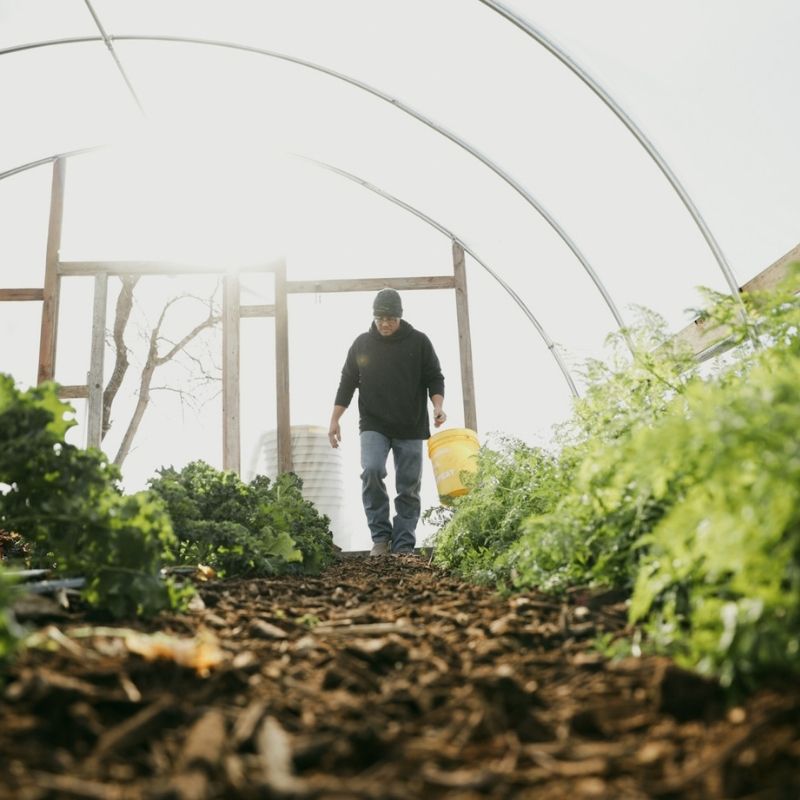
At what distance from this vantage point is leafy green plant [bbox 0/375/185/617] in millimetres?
2820

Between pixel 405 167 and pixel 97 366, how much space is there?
14.5 ft

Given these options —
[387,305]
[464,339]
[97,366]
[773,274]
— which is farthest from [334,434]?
[773,274]

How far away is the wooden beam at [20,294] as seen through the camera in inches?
381

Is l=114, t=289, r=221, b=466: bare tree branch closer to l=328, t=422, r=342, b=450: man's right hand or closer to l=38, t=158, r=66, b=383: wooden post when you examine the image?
l=38, t=158, r=66, b=383: wooden post

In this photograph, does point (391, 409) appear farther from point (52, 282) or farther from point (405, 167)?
point (52, 282)

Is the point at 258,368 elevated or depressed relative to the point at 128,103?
depressed

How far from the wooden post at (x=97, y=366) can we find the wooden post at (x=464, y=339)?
4398mm

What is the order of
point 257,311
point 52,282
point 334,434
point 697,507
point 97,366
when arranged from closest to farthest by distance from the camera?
point 697,507 → point 334,434 → point 97,366 → point 52,282 → point 257,311

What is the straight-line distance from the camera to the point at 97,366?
9.42 metres

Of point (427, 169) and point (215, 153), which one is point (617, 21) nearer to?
point (427, 169)

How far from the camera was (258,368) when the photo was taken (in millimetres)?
9969

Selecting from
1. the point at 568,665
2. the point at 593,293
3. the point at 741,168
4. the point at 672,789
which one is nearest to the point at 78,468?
the point at 568,665

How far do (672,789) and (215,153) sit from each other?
991cm

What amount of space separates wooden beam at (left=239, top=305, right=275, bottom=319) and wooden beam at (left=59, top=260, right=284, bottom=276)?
0.48m
